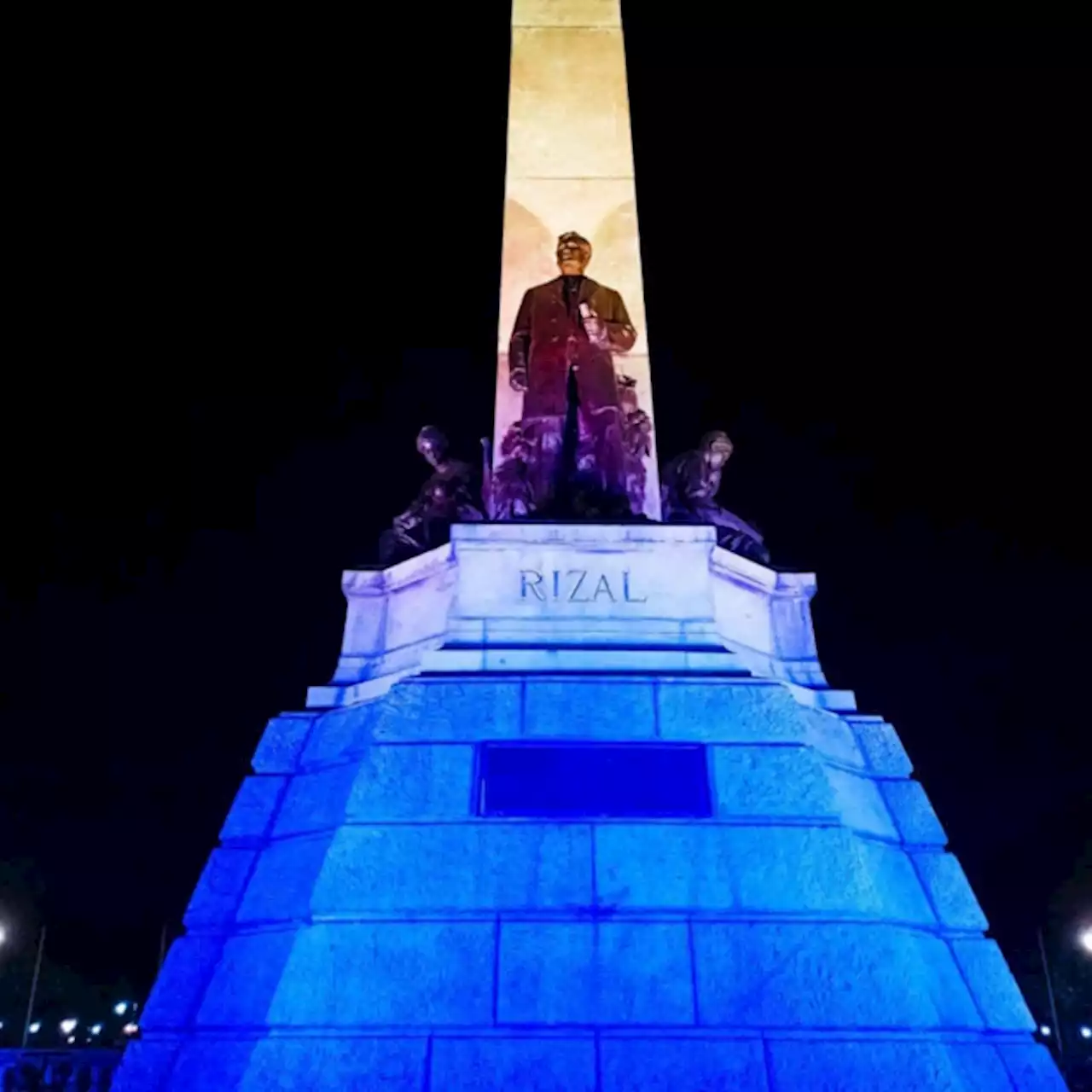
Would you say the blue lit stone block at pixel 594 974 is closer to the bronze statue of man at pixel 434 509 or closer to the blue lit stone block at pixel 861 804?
the blue lit stone block at pixel 861 804

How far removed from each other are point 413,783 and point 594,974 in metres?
1.44

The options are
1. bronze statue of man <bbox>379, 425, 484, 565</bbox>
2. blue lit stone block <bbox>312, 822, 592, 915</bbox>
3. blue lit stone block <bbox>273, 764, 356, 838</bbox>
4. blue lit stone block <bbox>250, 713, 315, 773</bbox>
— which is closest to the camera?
blue lit stone block <bbox>312, 822, 592, 915</bbox>

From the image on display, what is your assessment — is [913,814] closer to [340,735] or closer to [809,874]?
[809,874]

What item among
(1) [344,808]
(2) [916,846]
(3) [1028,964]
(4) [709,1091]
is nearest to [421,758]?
(1) [344,808]

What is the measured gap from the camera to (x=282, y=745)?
21.2 ft

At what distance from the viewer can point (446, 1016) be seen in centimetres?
476

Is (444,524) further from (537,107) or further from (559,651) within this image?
(537,107)

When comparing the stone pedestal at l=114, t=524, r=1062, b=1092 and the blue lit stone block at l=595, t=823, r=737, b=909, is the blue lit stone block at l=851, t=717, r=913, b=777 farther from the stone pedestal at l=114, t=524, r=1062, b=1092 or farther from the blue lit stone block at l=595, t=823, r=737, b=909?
the blue lit stone block at l=595, t=823, r=737, b=909

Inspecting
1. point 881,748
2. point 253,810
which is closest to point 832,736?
point 881,748

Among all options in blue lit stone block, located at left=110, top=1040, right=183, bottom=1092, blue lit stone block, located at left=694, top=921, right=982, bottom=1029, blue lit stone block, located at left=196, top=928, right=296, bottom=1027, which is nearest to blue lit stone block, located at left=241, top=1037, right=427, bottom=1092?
blue lit stone block, located at left=196, top=928, right=296, bottom=1027

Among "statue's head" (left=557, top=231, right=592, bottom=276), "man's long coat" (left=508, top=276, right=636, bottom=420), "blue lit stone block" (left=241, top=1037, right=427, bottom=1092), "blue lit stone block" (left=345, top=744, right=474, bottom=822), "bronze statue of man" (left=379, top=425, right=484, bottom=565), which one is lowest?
"blue lit stone block" (left=241, top=1037, right=427, bottom=1092)

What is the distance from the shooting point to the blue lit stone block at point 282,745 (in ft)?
20.9

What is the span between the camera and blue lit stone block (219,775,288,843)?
6.04 m

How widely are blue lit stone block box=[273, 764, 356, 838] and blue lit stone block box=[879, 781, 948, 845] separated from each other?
11.2 feet
